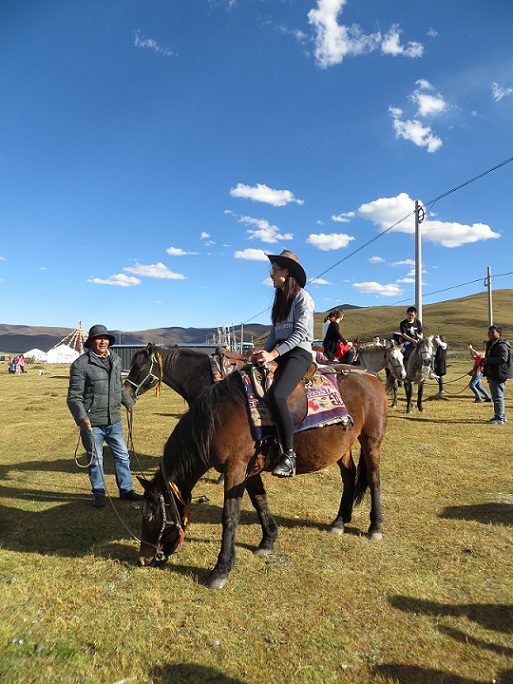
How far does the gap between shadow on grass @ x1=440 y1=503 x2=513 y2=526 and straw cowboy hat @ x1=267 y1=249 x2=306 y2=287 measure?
11.9ft

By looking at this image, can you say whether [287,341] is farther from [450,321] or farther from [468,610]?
[450,321]

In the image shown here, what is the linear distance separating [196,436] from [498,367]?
929cm

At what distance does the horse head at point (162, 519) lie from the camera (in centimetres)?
364

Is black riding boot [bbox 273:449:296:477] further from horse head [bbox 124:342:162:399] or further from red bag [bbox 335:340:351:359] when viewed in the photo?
red bag [bbox 335:340:351:359]

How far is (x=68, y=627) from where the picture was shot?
2.97m

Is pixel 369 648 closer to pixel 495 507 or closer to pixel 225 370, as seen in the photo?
pixel 495 507

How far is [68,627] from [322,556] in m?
2.41

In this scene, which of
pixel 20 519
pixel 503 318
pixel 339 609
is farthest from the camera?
pixel 503 318

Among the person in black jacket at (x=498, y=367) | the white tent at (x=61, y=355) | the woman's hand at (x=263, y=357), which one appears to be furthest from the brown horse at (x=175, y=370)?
the white tent at (x=61, y=355)

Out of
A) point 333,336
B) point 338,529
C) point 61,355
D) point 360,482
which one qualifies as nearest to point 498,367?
point 333,336

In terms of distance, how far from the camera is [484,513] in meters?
4.95

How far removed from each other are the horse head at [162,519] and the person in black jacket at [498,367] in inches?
366

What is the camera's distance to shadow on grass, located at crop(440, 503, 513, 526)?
473 centimetres

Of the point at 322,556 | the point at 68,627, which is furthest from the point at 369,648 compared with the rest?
the point at 68,627
